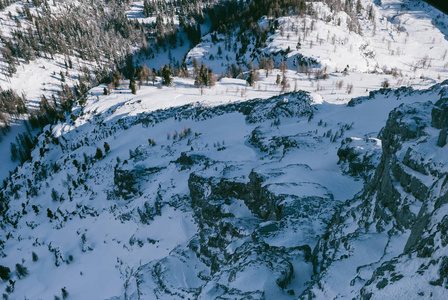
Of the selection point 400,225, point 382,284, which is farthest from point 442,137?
point 382,284

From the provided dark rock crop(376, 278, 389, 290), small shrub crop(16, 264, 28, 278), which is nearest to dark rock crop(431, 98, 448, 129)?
dark rock crop(376, 278, 389, 290)

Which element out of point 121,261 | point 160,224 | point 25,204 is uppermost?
point 160,224

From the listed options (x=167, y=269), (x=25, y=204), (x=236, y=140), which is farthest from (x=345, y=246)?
(x=25, y=204)

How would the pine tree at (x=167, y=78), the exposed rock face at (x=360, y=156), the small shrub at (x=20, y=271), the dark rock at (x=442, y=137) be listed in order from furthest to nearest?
the pine tree at (x=167, y=78) < the small shrub at (x=20, y=271) < the exposed rock face at (x=360, y=156) < the dark rock at (x=442, y=137)

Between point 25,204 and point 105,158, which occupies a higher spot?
point 105,158

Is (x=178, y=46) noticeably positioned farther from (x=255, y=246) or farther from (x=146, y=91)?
(x=255, y=246)

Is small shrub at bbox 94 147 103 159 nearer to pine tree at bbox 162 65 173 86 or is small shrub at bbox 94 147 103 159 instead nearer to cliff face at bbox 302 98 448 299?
pine tree at bbox 162 65 173 86

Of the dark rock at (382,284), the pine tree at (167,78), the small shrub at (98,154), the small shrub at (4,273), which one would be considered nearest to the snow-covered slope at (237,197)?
the dark rock at (382,284)

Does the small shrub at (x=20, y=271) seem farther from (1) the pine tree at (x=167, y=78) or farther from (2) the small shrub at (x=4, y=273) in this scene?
(1) the pine tree at (x=167, y=78)
